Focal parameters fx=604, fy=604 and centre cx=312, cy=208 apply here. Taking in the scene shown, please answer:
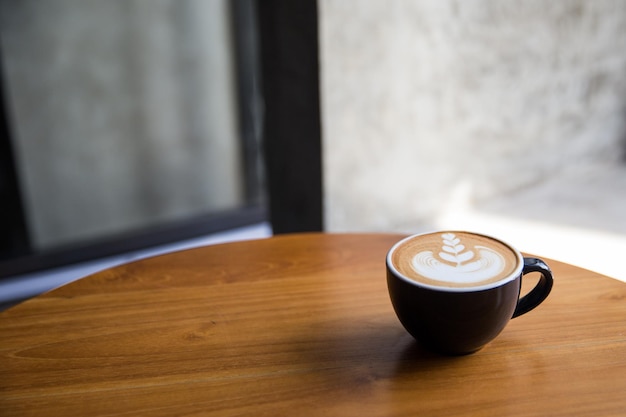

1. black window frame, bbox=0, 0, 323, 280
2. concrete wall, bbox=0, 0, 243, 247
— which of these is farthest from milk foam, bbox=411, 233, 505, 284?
concrete wall, bbox=0, 0, 243, 247

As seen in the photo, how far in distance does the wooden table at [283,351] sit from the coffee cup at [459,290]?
0.03 m

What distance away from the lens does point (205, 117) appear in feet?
7.92

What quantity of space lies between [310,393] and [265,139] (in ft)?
4.02

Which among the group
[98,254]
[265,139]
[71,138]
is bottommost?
[98,254]

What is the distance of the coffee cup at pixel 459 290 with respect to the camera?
48 cm

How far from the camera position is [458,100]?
1.90 m

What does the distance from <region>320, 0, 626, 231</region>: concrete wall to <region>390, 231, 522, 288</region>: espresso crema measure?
3.52 ft

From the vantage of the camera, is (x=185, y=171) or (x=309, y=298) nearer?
(x=309, y=298)

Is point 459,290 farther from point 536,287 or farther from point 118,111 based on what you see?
point 118,111

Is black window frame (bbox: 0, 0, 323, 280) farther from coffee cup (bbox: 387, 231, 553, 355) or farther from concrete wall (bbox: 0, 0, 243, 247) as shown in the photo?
coffee cup (bbox: 387, 231, 553, 355)

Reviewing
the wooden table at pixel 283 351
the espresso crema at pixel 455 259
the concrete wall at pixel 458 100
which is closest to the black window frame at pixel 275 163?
the concrete wall at pixel 458 100

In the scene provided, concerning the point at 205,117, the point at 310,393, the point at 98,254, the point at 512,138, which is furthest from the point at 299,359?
the point at 205,117

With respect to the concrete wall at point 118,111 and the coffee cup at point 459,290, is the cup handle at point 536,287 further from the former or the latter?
the concrete wall at point 118,111

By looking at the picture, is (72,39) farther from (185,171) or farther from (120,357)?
(120,357)
